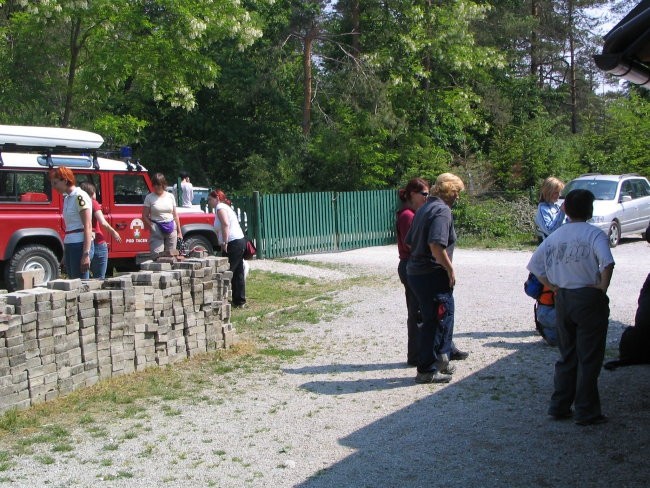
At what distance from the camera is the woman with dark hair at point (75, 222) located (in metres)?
8.91

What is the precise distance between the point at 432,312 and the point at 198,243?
28.4 feet

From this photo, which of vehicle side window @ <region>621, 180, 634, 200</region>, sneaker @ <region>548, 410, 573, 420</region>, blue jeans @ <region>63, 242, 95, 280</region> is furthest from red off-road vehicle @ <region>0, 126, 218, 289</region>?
vehicle side window @ <region>621, 180, 634, 200</region>

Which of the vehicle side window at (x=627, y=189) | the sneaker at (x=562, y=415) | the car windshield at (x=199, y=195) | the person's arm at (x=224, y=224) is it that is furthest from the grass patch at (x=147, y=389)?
the vehicle side window at (x=627, y=189)

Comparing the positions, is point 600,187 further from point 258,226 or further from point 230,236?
point 230,236

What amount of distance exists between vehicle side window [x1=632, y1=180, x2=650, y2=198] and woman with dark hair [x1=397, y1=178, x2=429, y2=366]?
48.3 ft

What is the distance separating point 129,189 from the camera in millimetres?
14070

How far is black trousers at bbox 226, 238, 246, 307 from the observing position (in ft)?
36.4

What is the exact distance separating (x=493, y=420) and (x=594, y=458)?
40.4 inches

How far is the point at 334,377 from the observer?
7559 millimetres

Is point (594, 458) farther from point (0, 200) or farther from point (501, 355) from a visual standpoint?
point (0, 200)

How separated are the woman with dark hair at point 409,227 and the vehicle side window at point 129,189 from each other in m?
7.62

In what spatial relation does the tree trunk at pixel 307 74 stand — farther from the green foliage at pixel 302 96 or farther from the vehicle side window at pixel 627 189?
the vehicle side window at pixel 627 189

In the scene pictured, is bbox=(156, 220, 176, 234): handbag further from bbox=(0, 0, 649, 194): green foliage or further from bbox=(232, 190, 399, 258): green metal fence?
bbox=(0, 0, 649, 194): green foliage

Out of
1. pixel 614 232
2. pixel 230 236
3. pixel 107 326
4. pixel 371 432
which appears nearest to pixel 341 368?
pixel 371 432
